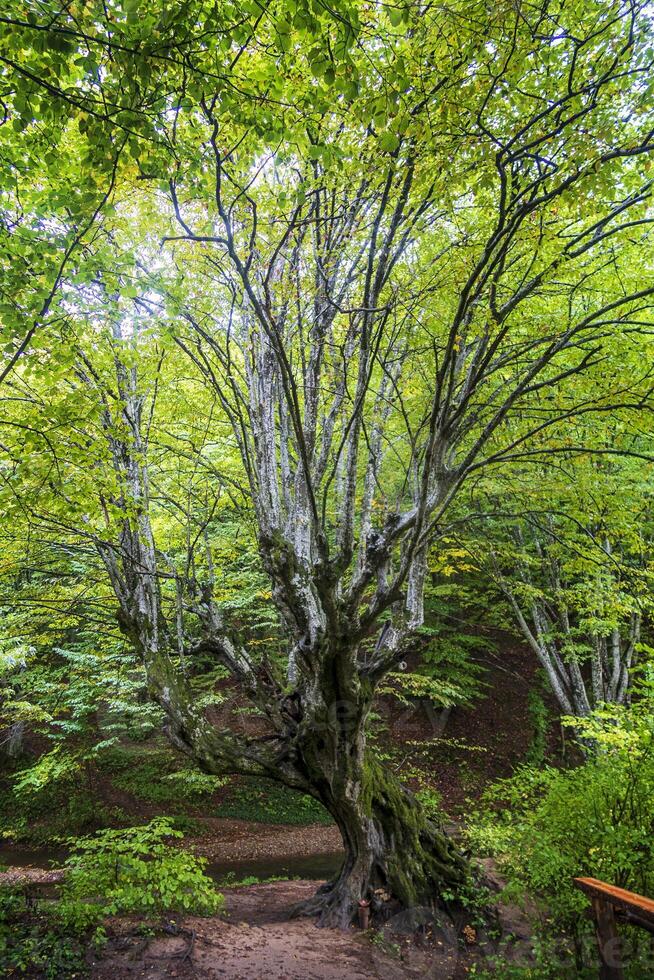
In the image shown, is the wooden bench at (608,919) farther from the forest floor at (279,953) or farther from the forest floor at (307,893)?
the forest floor at (307,893)

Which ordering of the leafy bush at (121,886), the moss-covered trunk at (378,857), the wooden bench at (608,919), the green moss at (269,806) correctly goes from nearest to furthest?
the wooden bench at (608,919) < the leafy bush at (121,886) < the moss-covered trunk at (378,857) < the green moss at (269,806)

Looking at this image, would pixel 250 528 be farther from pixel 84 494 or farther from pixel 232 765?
pixel 232 765

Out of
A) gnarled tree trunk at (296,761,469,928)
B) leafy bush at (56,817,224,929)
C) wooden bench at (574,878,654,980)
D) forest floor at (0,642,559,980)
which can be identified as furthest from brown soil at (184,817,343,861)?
wooden bench at (574,878,654,980)

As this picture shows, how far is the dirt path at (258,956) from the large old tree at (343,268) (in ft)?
1.45

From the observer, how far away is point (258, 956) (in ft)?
14.9

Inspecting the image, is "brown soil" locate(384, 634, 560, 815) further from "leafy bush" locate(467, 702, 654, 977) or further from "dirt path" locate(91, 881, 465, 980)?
"leafy bush" locate(467, 702, 654, 977)

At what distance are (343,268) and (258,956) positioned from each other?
6967 millimetres

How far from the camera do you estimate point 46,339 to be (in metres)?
4.50

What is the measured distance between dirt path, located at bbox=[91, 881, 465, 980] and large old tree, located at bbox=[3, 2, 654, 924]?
44 cm

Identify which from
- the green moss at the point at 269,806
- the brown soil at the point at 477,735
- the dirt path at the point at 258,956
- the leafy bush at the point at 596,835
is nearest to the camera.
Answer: the leafy bush at the point at 596,835

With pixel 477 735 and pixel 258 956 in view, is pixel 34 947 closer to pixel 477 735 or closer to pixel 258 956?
pixel 258 956

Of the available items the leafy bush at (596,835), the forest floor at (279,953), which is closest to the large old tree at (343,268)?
the forest floor at (279,953)

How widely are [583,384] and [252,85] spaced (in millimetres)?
4200

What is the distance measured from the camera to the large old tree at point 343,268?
8.77 feet
